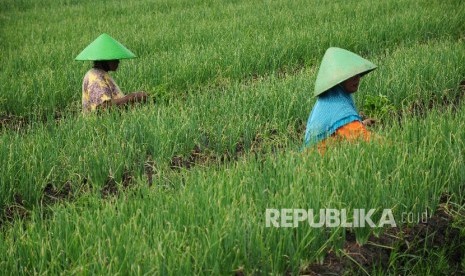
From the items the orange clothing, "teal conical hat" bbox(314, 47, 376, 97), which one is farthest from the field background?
"teal conical hat" bbox(314, 47, 376, 97)

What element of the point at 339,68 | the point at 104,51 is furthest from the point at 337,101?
the point at 104,51

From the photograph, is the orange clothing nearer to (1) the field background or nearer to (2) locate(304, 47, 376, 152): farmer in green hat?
(2) locate(304, 47, 376, 152): farmer in green hat

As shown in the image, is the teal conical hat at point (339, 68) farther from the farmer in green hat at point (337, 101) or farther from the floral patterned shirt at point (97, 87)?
the floral patterned shirt at point (97, 87)

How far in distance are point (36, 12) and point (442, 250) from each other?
12.7m

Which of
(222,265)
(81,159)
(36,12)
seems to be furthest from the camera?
(36,12)

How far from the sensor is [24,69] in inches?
313

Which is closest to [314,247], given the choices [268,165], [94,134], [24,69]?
[268,165]

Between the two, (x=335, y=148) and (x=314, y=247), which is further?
(x=335, y=148)

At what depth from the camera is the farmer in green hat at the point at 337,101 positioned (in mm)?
3754

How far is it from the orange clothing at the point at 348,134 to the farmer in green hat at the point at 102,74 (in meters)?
2.09

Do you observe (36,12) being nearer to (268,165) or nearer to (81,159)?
(81,159)

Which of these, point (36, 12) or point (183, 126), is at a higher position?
point (36, 12)

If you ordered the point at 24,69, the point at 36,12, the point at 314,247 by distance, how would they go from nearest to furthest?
the point at 314,247
the point at 24,69
the point at 36,12

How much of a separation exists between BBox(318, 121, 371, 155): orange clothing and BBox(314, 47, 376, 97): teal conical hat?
28 cm
